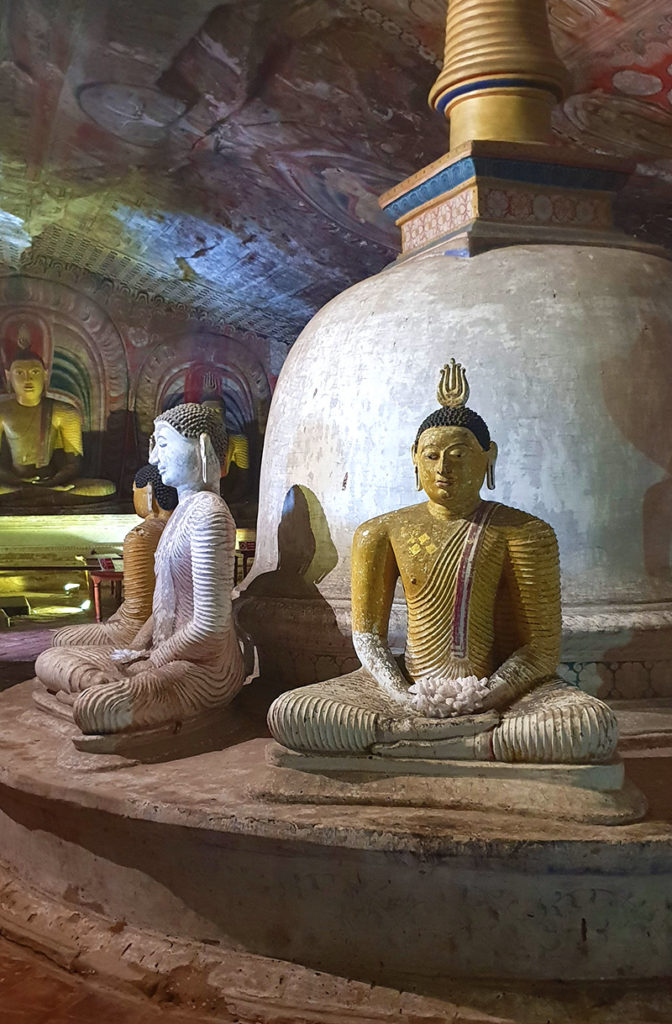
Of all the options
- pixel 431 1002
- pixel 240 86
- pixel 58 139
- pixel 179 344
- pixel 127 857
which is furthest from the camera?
pixel 179 344

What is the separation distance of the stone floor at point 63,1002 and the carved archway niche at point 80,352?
1177 centimetres

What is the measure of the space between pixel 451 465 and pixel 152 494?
7.14 ft

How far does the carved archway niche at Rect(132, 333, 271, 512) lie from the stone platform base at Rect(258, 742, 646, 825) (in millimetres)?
11461

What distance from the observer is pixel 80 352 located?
1389 cm

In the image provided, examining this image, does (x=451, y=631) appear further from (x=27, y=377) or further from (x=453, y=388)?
(x=27, y=377)

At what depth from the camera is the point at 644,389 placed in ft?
12.9

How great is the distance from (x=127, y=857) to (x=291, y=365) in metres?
2.74

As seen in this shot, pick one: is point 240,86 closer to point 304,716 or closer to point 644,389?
point 644,389

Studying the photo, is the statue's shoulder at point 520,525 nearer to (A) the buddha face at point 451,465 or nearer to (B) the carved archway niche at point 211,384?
(A) the buddha face at point 451,465

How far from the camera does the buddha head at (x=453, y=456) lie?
313 centimetres

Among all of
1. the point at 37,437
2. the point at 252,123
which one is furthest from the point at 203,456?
the point at 37,437

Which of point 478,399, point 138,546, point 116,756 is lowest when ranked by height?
point 116,756

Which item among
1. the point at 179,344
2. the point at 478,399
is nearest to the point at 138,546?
the point at 478,399

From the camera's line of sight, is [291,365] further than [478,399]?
Yes
